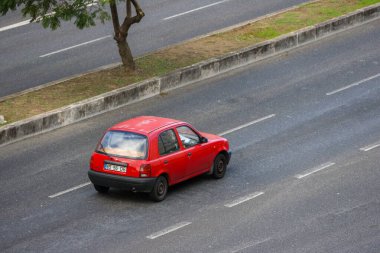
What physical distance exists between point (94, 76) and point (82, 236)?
9893 mm

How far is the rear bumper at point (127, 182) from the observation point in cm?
1794

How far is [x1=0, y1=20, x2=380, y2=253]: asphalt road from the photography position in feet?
53.6

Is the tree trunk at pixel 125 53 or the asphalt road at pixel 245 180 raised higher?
the tree trunk at pixel 125 53

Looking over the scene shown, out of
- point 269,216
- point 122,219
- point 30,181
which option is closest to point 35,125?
point 30,181

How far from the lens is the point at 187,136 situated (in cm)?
1930

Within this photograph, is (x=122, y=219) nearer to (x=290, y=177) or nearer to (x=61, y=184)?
(x=61, y=184)

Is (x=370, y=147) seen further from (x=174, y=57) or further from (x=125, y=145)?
(x=174, y=57)

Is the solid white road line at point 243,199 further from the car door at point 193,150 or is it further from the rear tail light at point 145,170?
the rear tail light at point 145,170

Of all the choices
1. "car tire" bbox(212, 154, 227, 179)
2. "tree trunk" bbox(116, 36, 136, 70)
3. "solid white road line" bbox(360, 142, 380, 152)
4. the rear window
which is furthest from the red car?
"tree trunk" bbox(116, 36, 136, 70)

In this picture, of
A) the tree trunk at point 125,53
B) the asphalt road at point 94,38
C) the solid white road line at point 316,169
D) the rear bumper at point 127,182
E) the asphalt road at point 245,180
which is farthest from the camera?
the asphalt road at point 94,38

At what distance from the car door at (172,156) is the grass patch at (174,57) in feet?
17.3

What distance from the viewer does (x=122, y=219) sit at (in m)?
17.3

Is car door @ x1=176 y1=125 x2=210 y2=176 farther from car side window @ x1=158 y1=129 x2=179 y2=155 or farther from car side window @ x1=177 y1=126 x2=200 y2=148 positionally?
car side window @ x1=158 y1=129 x2=179 y2=155

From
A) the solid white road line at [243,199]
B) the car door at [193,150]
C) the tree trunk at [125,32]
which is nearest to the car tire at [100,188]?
the car door at [193,150]
